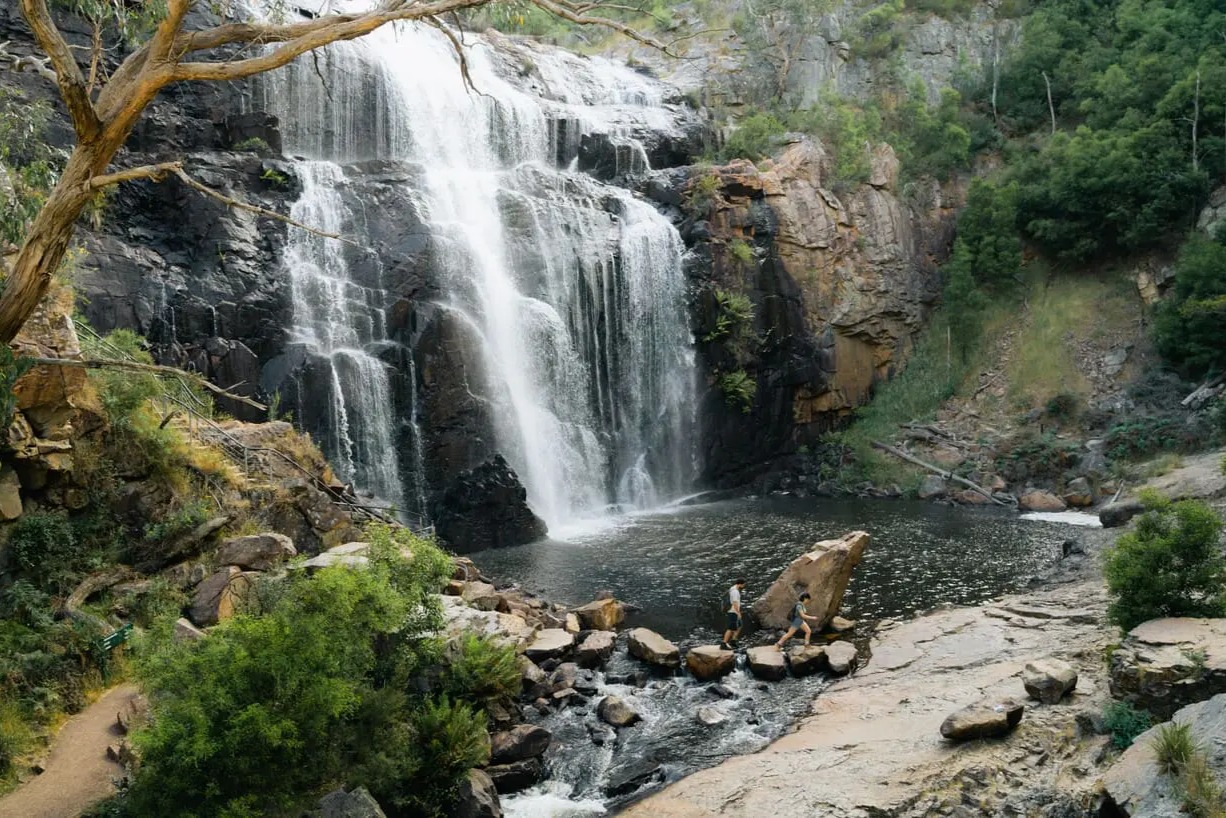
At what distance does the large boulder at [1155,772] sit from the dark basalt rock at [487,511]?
57.0ft

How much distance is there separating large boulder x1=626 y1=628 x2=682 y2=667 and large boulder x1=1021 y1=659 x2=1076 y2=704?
215 inches

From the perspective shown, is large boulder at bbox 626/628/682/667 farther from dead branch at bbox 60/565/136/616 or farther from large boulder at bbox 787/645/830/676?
dead branch at bbox 60/565/136/616

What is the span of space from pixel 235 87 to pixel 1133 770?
30.1m

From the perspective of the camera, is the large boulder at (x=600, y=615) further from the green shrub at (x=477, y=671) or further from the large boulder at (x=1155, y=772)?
the large boulder at (x=1155, y=772)

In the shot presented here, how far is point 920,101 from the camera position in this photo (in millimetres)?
40750

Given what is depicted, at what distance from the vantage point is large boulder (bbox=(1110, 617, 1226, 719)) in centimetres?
1005

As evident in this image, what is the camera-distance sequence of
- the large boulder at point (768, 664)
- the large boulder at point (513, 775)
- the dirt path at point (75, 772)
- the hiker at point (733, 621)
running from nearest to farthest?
the dirt path at point (75, 772) → the large boulder at point (513, 775) → the large boulder at point (768, 664) → the hiker at point (733, 621)

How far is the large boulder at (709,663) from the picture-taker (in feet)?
47.8

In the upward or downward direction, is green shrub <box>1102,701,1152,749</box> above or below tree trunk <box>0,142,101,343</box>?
below

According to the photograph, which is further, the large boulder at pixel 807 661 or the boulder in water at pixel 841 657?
the large boulder at pixel 807 661

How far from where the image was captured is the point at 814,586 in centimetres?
1703

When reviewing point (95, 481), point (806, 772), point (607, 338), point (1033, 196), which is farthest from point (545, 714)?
point (1033, 196)

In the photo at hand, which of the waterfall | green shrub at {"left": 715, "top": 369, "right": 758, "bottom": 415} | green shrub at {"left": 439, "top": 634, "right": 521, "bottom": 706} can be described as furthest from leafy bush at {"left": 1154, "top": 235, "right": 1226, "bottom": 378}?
green shrub at {"left": 439, "top": 634, "right": 521, "bottom": 706}

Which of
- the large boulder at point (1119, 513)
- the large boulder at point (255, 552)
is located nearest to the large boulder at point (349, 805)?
the large boulder at point (255, 552)
